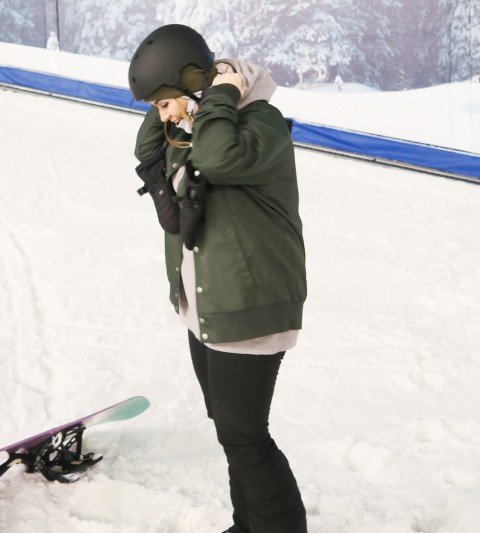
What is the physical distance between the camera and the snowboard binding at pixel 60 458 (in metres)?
2.70

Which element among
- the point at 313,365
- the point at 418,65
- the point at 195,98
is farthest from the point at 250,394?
the point at 418,65

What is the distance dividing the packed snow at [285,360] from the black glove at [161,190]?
39.3 inches

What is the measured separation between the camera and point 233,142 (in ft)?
5.94

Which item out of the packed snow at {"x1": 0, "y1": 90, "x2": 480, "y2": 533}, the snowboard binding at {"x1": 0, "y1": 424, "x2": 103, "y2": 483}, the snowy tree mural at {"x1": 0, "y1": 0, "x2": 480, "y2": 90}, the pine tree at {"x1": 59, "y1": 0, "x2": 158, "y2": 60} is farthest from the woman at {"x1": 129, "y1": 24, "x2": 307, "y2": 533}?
the pine tree at {"x1": 59, "y1": 0, "x2": 158, "y2": 60}

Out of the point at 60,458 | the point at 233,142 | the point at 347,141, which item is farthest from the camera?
the point at 347,141

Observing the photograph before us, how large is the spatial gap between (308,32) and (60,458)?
5865 mm

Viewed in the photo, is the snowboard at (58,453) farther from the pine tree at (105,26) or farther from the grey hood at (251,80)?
the pine tree at (105,26)

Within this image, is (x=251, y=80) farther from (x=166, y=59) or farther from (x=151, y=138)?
(x=151, y=138)

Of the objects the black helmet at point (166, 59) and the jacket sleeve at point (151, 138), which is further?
the jacket sleeve at point (151, 138)

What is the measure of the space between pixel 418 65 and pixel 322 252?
8.72ft

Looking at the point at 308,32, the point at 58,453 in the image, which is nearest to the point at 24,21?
the point at 308,32

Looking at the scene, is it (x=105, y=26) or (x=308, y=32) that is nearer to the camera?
(x=308, y=32)

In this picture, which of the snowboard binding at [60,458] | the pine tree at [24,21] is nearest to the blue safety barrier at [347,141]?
the pine tree at [24,21]

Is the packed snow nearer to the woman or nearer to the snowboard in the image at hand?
the snowboard
